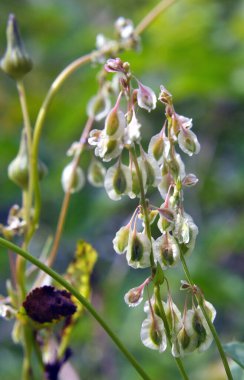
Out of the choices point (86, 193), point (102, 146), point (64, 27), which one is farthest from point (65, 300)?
point (64, 27)

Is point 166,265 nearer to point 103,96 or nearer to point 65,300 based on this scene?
point 65,300

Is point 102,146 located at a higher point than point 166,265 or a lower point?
higher

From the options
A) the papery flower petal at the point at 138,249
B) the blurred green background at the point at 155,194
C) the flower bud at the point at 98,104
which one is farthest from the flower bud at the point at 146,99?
the blurred green background at the point at 155,194

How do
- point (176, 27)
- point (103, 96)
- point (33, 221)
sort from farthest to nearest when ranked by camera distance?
point (176, 27), point (103, 96), point (33, 221)

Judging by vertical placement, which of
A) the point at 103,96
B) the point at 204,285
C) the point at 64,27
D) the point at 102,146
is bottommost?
the point at 204,285

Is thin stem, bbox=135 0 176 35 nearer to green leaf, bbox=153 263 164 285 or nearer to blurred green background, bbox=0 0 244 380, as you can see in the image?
green leaf, bbox=153 263 164 285

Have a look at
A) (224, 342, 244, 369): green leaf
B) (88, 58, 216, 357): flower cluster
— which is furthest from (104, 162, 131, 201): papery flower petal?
(224, 342, 244, 369): green leaf

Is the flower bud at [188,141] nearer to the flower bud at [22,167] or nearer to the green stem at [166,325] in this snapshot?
the green stem at [166,325]
